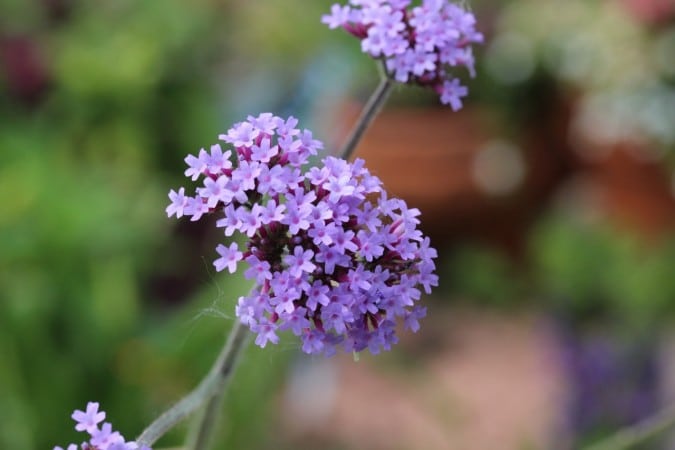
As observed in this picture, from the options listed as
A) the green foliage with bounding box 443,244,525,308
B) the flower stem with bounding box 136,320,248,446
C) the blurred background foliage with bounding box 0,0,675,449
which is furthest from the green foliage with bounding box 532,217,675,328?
the flower stem with bounding box 136,320,248,446

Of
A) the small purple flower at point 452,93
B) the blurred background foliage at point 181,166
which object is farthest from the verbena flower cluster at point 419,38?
the blurred background foliage at point 181,166

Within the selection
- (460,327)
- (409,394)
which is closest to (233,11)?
(460,327)

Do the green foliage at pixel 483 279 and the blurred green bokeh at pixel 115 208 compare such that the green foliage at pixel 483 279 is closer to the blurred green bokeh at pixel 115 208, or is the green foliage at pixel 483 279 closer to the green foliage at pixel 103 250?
the blurred green bokeh at pixel 115 208

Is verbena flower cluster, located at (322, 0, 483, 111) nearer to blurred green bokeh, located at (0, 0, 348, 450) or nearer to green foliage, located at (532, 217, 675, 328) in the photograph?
blurred green bokeh, located at (0, 0, 348, 450)

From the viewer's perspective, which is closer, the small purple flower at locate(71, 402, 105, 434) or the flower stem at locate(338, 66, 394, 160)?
the small purple flower at locate(71, 402, 105, 434)

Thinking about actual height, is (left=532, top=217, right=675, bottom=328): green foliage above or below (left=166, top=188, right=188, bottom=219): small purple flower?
above

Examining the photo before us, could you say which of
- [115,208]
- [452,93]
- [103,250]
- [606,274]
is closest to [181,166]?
[115,208]

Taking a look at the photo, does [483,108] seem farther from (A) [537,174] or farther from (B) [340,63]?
(B) [340,63]
